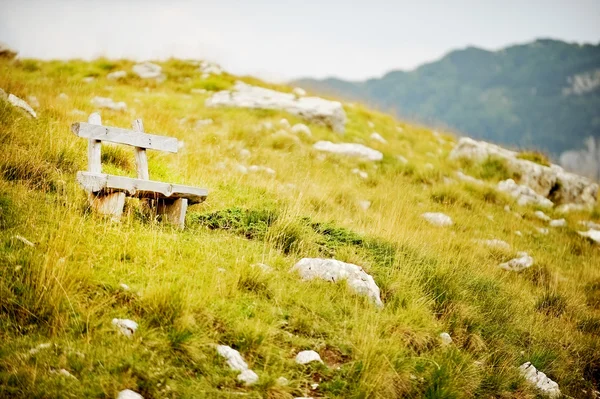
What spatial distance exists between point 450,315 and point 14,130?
19.0ft

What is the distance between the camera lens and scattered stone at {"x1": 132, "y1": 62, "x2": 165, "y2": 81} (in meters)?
16.0

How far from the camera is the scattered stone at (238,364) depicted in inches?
125

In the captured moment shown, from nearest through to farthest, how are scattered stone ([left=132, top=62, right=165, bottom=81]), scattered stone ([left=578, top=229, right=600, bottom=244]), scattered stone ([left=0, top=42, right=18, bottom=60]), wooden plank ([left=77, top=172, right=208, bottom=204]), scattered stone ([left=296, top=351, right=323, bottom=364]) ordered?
scattered stone ([left=296, top=351, right=323, bottom=364]) → wooden plank ([left=77, top=172, right=208, bottom=204]) → scattered stone ([left=578, top=229, right=600, bottom=244]) → scattered stone ([left=0, top=42, right=18, bottom=60]) → scattered stone ([left=132, top=62, right=165, bottom=81])

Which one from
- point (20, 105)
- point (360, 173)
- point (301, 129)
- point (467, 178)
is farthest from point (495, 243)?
point (20, 105)

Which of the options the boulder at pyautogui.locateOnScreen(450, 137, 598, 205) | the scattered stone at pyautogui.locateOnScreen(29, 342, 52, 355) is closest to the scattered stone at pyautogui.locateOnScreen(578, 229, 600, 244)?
the boulder at pyautogui.locateOnScreen(450, 137, 598, 205)

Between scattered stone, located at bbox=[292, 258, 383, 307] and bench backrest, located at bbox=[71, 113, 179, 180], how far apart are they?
2176 millimetres

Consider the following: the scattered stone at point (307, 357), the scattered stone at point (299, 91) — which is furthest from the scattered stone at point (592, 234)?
the scattered stone at point (299, 91)

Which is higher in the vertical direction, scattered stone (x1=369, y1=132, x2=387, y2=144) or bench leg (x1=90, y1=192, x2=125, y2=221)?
scattered stone (x1=369, y1=132, x2=387, y2=144)

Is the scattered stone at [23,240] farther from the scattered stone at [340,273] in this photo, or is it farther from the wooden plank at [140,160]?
the scattered stone at [340,273]

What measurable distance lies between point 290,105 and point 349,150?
9.33 feet

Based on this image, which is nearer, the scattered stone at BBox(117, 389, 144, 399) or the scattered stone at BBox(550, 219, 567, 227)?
the scattered stone at BBox(117, 389, 144, 399)

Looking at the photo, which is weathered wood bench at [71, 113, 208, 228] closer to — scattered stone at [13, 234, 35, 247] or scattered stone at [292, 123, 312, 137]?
scattered stone at [13, 234, 35, 247]

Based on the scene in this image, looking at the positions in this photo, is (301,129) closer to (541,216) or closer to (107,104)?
(107,104)


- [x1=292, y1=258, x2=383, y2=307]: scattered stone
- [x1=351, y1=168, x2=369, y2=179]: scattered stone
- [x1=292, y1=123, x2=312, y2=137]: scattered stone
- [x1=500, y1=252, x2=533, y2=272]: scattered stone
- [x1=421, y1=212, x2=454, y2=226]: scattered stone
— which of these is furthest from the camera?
[x1=292, y1=123, x2=312, y2=137]: scattered stone
